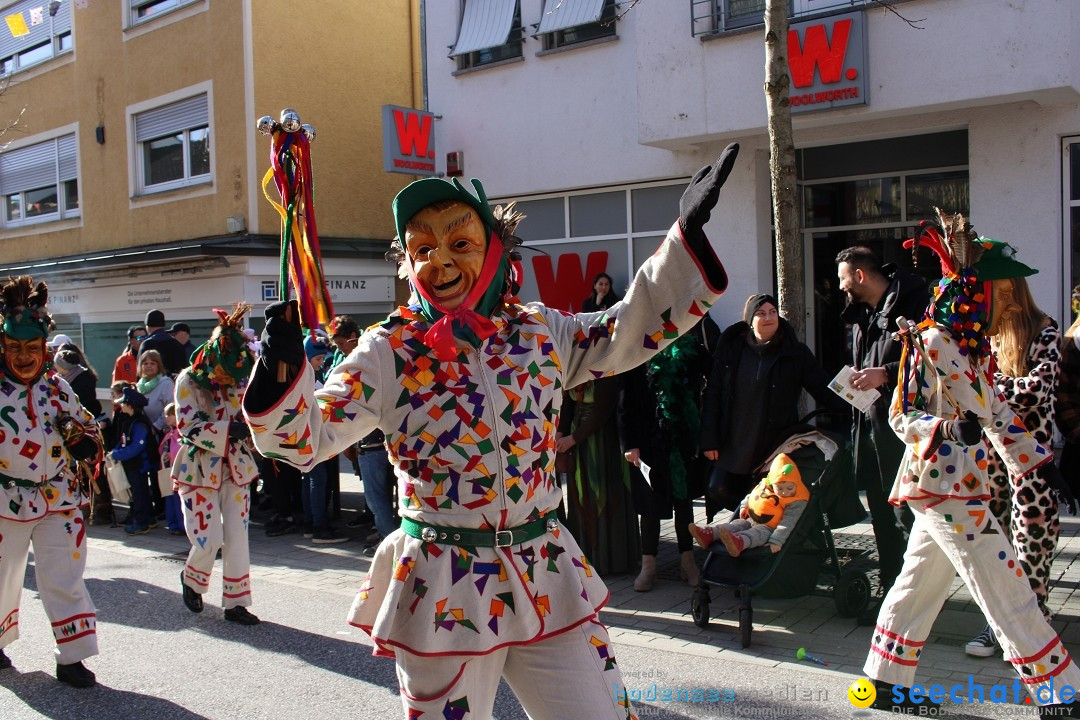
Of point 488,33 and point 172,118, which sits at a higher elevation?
point 488,33

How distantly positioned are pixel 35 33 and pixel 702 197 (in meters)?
20.8

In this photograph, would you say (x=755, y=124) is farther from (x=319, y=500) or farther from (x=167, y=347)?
(x=167, y=347)

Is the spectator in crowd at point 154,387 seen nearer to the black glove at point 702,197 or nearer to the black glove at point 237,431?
the black glove at point 237,431

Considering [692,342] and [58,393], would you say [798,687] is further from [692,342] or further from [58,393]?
[58,393]

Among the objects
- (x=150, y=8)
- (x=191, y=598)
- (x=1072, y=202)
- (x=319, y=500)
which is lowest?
(x=191, y=598)

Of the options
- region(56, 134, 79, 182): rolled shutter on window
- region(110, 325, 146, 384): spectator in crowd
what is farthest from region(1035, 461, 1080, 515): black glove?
region(56, 134, 79, 182): rolled shutter on window

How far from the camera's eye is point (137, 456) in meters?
9.82

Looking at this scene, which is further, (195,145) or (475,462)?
(195,145)

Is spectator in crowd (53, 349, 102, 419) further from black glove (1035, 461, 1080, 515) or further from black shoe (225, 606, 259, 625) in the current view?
black glove (1035, 461, 1080, 515)

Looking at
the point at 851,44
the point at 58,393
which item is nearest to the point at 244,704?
the point at 58,393

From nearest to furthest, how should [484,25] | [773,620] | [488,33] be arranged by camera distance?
1. [773,620]
2. [488,33]
3. [484,25]

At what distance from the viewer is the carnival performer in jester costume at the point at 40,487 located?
5312 mm

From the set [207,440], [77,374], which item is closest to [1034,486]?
[207,440]

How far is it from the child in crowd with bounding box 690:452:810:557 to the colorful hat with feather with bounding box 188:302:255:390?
121 inches
